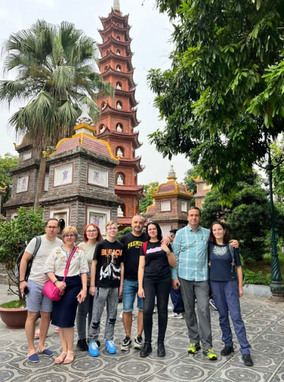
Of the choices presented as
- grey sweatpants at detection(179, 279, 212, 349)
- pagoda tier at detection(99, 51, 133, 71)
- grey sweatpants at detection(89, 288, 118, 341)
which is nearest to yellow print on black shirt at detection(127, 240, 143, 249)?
grey sweatpants at detection(89, 288, 118, 341)

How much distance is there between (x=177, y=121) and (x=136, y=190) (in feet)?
43.8

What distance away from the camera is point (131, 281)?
3600 mm

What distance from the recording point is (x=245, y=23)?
424 centimetres

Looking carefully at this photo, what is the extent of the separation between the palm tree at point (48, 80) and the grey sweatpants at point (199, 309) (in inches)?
366

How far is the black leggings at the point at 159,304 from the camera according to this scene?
3.30 m

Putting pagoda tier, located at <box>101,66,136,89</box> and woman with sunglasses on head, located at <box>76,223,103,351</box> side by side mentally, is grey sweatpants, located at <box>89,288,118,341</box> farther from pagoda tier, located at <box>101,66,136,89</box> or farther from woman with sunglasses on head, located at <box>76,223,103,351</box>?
pagoda tier, located at <box>101,66,136,89</box>

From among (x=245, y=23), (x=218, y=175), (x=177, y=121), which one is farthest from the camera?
(x=177, y=121)

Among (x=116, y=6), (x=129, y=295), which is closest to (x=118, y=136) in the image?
(x=116, y=6)

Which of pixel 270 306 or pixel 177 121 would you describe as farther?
pixel 177 121

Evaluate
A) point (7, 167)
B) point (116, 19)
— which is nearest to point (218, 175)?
point (7, 167)

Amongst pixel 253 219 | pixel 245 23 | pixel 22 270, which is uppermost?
pixel 245 23

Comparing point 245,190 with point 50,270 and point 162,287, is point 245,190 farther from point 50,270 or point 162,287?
point 50,270

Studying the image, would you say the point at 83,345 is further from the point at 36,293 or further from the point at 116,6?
the point at 116,6

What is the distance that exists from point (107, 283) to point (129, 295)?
37cm
